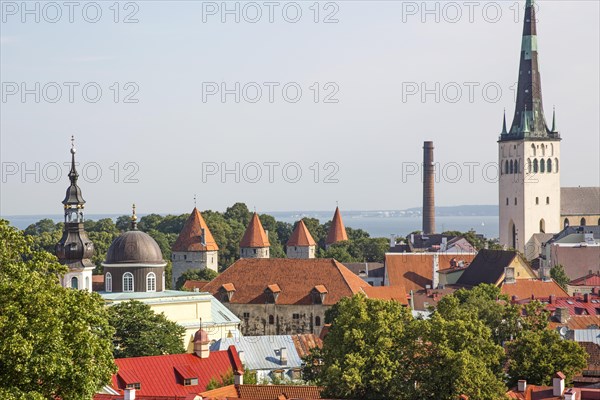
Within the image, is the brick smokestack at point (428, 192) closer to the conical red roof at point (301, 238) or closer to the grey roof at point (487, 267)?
the conical red roof at point (301, 238)

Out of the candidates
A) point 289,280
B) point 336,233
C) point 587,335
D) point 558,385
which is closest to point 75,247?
point 289,280

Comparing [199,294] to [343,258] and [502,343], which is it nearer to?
[502,343]

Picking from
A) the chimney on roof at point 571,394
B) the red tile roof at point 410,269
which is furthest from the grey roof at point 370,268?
the chimney on roof at point 571,394

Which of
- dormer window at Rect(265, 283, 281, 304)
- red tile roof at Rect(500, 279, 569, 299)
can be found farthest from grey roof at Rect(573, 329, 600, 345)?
dormer window at Rect(265, 283, 281, 304)

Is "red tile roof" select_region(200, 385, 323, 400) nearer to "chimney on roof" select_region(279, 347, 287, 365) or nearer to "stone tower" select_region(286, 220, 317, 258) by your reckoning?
"chimney on roof" select_region(279, 347, 287, 365)

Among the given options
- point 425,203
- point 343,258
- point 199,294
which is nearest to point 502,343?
point 199,294

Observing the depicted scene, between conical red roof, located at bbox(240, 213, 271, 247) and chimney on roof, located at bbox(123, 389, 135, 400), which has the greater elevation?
conical red roof, located at bbox(240, 213, 271, 247)
